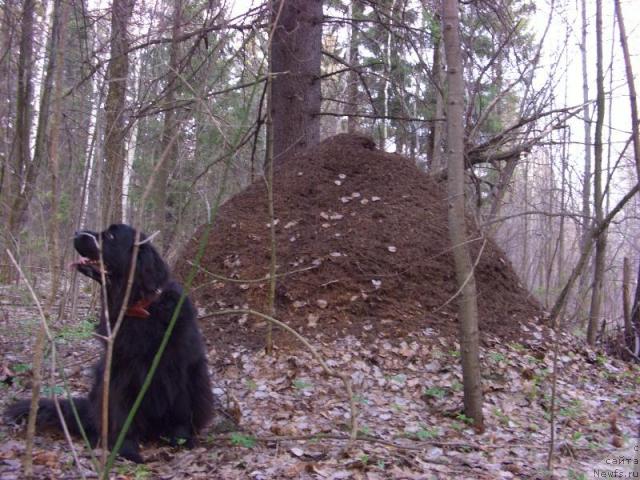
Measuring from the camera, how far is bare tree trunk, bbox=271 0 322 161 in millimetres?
8344

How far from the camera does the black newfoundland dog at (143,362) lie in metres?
3.89

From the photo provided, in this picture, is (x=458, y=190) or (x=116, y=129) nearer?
(x=458, y=190)

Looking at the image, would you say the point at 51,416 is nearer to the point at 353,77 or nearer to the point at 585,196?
the point at 585,196

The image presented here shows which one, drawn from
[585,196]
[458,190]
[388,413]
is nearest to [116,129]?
[458,190]

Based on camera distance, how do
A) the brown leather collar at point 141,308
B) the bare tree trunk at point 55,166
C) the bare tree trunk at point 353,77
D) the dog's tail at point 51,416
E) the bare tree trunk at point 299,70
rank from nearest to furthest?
the bare tree trunk at point 55,166 → the brown leather collar at point 141,308 → the dog's tail at point 51,416 → the bare tree trunk at point 299,70 → the bare tree trunk at point 353,77

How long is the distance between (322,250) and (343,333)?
107 cm

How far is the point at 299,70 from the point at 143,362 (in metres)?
5.56

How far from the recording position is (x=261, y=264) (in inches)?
263

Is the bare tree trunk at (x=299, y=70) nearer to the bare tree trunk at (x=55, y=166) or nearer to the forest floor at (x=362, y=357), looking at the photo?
the forest floor at (x=362, y=357)

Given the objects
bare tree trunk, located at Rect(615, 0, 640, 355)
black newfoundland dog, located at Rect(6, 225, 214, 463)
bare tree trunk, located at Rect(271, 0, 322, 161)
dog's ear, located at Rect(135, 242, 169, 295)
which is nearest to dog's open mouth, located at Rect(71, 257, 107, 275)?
black newfoundland dog, located at Rect(6, 225, 214, 463)

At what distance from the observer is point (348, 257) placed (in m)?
6.61

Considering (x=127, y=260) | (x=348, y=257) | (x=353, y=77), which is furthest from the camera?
(x=353, y=77)

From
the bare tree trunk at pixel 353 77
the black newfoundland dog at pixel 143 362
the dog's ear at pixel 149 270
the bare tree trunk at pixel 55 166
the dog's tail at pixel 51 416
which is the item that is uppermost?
the bare tree trunk at pixel 353 77

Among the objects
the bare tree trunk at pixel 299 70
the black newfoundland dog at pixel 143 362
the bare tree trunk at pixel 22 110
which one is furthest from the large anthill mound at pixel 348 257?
the bare tree trunk at pixel 22 110
